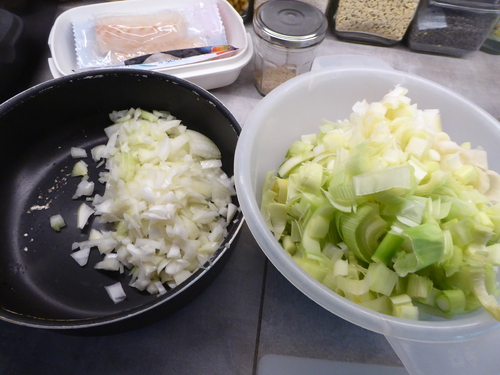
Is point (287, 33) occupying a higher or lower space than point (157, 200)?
higher

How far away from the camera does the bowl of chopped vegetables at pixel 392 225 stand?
49 centimetres

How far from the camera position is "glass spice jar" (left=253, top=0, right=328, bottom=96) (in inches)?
32.4

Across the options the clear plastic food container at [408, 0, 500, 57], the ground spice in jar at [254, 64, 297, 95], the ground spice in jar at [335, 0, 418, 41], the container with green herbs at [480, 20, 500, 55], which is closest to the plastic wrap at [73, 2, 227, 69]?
the ground spice in jar at [254, 64, 297, 95]

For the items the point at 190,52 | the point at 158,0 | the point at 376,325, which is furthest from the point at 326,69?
the point at 158,0

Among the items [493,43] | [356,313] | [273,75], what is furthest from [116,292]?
[493,43]

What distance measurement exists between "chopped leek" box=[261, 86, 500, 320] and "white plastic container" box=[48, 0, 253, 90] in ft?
1.44

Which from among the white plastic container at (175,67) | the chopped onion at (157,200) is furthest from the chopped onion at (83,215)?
the white plastic container at (175,67)

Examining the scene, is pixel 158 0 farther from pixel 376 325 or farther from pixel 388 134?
pixel 376 325

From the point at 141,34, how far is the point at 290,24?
1.45ft

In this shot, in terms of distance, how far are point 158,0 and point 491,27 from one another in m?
1.06

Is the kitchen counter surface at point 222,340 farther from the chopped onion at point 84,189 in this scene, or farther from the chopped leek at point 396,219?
the chopped onion at point 84,189

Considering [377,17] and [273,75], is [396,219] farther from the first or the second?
[377,17]

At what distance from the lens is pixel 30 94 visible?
29.5 inches

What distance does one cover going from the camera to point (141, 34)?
96 cm
